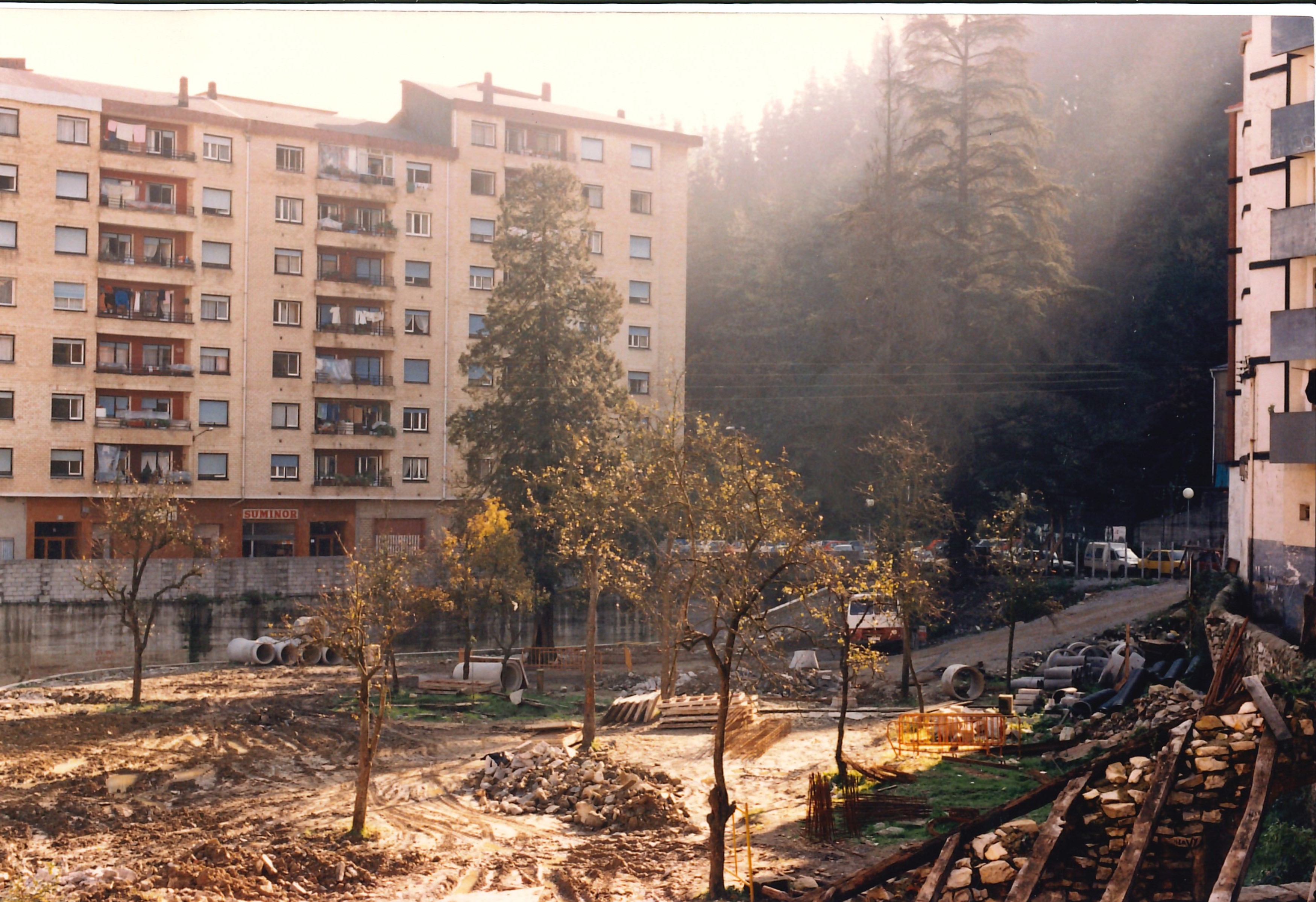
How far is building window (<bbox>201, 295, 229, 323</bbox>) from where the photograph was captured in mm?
45312

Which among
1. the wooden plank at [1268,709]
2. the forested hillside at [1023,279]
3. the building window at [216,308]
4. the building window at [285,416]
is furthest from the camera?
the building window at [285,416]

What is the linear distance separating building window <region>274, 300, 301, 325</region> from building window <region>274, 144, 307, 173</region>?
542 cm

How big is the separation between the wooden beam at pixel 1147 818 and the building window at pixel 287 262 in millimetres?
41691

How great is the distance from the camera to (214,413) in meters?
45.2

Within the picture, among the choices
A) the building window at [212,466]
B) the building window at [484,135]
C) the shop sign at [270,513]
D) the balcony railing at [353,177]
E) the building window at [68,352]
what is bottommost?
the shop sign at [270,513]

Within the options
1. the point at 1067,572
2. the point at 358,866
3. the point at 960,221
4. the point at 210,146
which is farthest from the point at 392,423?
the point at 358,866

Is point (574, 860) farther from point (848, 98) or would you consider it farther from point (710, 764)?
point (848, 98)

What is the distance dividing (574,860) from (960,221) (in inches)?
1416

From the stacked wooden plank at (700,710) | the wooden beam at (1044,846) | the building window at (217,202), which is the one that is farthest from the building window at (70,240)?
the wooden beam at (1044,846)

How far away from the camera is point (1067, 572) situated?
42531 mm

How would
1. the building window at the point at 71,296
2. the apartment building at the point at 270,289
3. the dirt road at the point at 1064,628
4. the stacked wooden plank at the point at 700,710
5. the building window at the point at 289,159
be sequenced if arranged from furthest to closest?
the building window at the point at 289,159 < the building window at the point at 71,296 < the apartment building at the point at 270,289 < the dirt road at the point at 1064,628 < the stacked wooden plank at the point at 700,710

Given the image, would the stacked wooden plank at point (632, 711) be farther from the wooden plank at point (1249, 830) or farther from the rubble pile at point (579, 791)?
the wooden plank at point (1249, 830)

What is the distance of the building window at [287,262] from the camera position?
4675cm

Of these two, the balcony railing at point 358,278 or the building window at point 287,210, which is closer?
the building window at point 287,210
